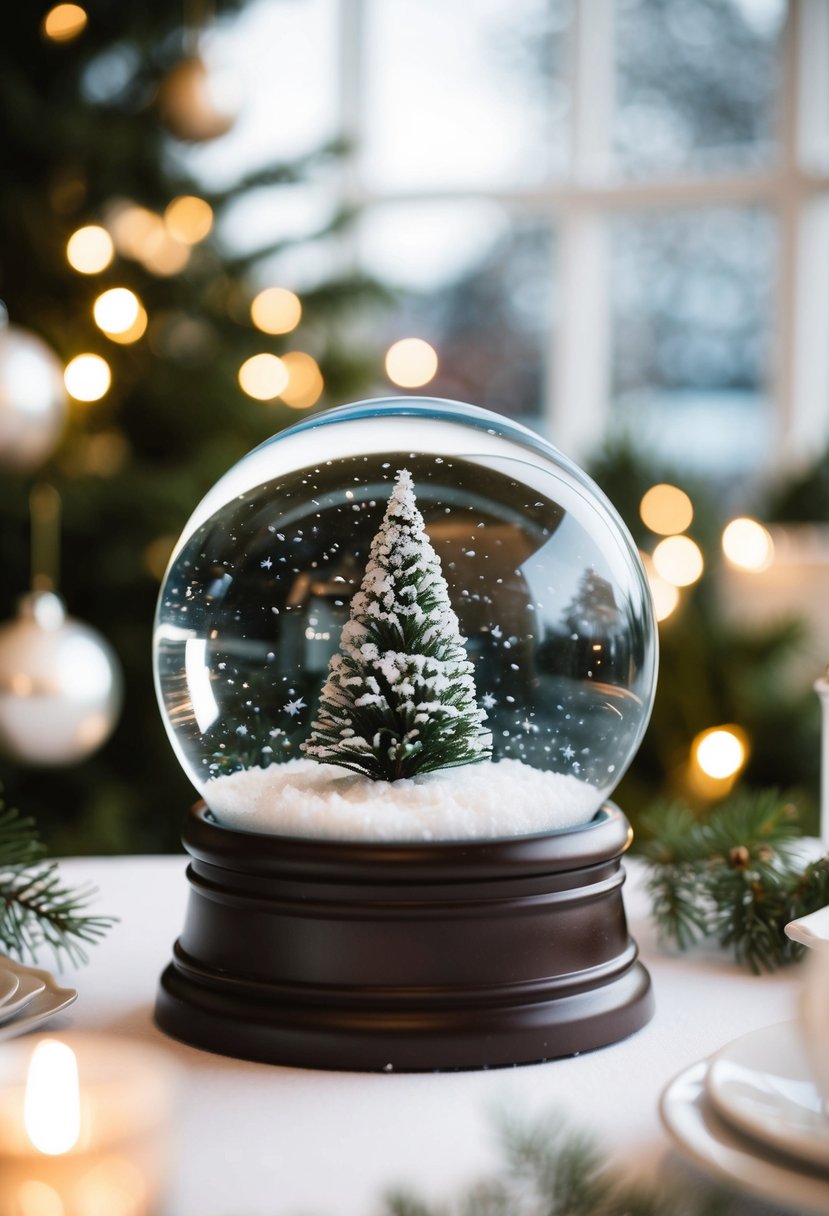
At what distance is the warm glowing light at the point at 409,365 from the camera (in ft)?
8.14

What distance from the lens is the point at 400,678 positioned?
695 millimetres

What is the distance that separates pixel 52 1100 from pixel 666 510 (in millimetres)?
2069

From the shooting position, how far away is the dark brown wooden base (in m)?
0.62

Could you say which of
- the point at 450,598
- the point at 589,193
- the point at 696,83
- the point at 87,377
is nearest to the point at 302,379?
the point at 87,377

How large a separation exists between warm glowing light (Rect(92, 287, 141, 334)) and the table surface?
52.6 inches

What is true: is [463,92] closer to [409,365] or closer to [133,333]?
[409,365]

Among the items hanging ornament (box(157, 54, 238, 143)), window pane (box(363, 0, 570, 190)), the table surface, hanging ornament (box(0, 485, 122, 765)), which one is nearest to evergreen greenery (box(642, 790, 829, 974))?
the table surface

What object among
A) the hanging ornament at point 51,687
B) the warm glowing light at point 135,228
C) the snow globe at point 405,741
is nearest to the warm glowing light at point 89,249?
the warm glowing light at point 135,228

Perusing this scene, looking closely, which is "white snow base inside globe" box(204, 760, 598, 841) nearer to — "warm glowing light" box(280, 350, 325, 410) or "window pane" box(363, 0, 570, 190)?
"warm glowing light" box(280, 350, 325, 410)

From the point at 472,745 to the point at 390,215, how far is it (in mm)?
2733

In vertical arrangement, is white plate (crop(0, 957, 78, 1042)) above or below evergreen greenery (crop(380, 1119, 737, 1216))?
below

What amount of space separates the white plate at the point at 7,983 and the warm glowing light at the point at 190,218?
1.73 meters

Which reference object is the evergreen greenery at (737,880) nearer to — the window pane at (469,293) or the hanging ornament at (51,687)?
the hanging ornament at (51,687)

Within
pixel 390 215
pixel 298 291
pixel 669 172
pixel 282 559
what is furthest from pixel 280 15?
pixel 282 559
